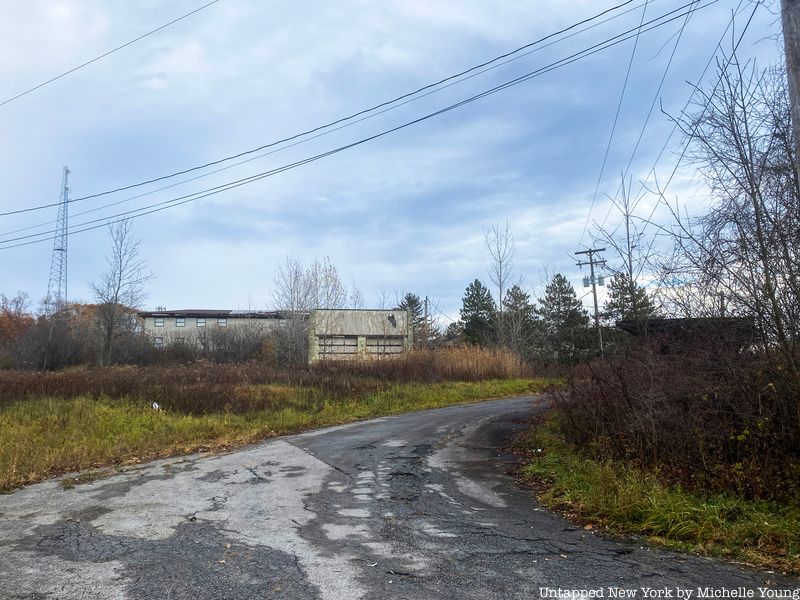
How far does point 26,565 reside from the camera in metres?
4.88

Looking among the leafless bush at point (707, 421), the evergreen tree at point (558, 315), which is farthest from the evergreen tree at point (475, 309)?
the leafless bush at point (707, 421)

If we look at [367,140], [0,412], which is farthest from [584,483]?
[0,412]

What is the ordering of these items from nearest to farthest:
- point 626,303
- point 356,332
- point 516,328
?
point 626,303
point 516,328
point 356,332

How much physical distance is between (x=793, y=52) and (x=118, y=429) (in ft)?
45.7

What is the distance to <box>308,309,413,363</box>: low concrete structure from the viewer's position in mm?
41156

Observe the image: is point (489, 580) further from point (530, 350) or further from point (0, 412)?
point (530, 350)

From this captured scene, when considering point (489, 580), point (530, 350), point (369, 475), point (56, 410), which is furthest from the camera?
point (530, 350)

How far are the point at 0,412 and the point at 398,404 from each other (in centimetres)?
1224

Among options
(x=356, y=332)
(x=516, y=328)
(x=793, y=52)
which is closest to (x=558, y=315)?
(x=516, y=328)

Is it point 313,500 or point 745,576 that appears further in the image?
point 313,500

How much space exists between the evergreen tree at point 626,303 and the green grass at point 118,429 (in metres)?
8.41

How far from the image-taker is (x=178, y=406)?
16078mm

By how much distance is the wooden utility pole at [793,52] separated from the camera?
5242mm

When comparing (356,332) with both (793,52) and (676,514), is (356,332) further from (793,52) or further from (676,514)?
(793,52)
